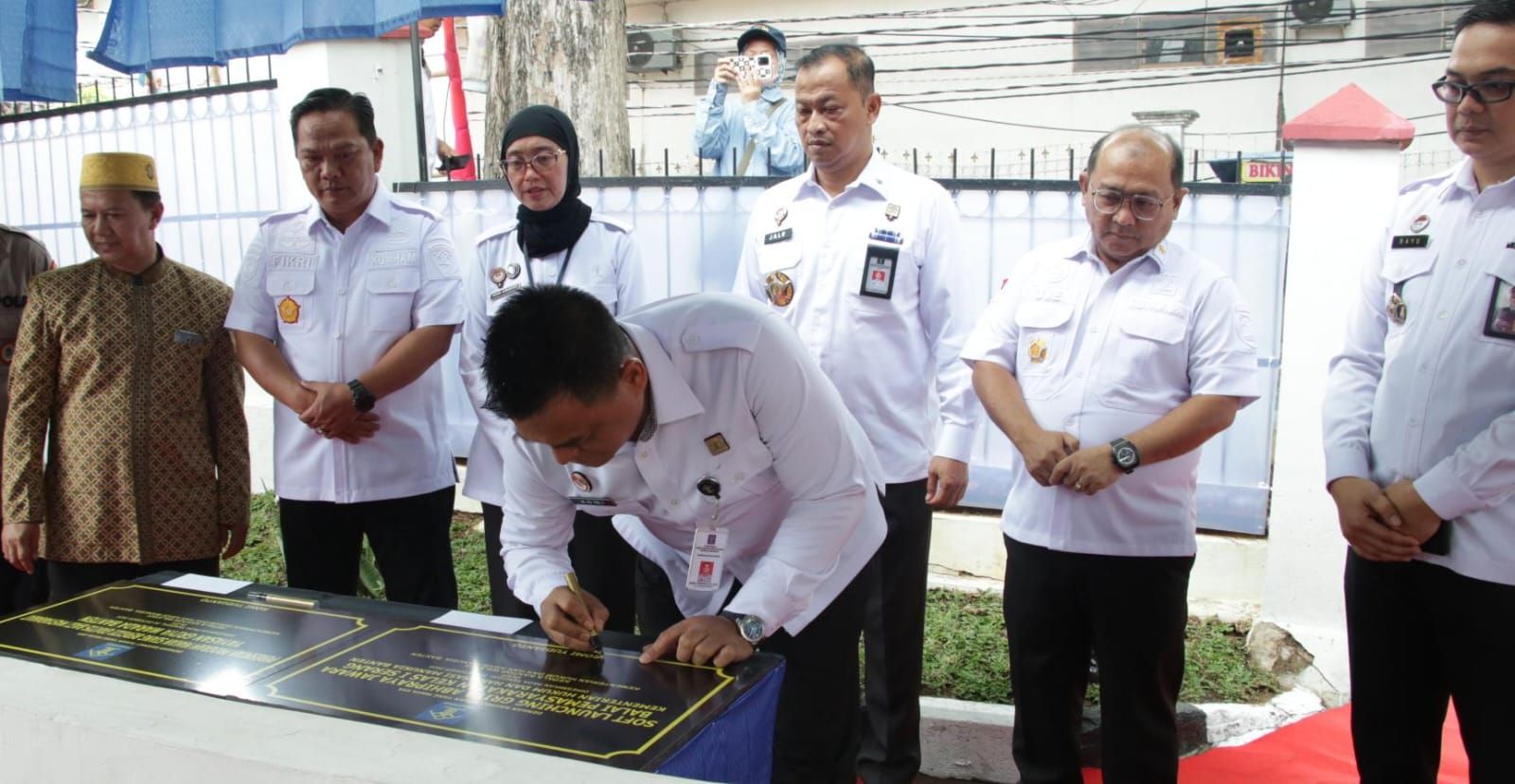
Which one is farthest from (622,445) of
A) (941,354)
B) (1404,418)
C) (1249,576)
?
(1249,576)

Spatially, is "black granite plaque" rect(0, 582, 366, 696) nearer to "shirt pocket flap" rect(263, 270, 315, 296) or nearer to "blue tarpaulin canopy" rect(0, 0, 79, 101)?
"shirt pocket flap" rect(263, 270, 315, 296)

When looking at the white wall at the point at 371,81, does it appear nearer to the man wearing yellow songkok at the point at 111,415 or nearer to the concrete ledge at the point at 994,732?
the man wearing yellow songkok at the point at 111,415

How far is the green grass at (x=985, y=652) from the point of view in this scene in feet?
12.1

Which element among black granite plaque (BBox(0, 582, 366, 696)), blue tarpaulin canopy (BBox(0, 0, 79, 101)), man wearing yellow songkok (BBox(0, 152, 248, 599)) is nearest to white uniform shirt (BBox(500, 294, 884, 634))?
black granite plaque (BBox(0, 582, 366, 696))

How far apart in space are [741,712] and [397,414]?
172 centimetres

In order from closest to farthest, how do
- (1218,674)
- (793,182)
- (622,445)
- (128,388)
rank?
(622,445) < (128,388) < (793,182) < (1218,674)

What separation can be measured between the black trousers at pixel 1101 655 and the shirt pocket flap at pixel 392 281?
1672mm

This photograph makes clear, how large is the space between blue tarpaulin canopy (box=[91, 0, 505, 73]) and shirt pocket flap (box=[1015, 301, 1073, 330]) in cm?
151

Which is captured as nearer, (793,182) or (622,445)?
→ (622,445)

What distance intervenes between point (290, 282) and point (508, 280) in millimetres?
563

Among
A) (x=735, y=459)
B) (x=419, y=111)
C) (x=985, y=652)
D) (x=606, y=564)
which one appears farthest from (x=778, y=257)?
(x=419, y=111)

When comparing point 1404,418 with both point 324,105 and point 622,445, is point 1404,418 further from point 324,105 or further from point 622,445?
point 324,105

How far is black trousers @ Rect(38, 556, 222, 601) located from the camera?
2984mm

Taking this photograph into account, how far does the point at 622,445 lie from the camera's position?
1919mm
